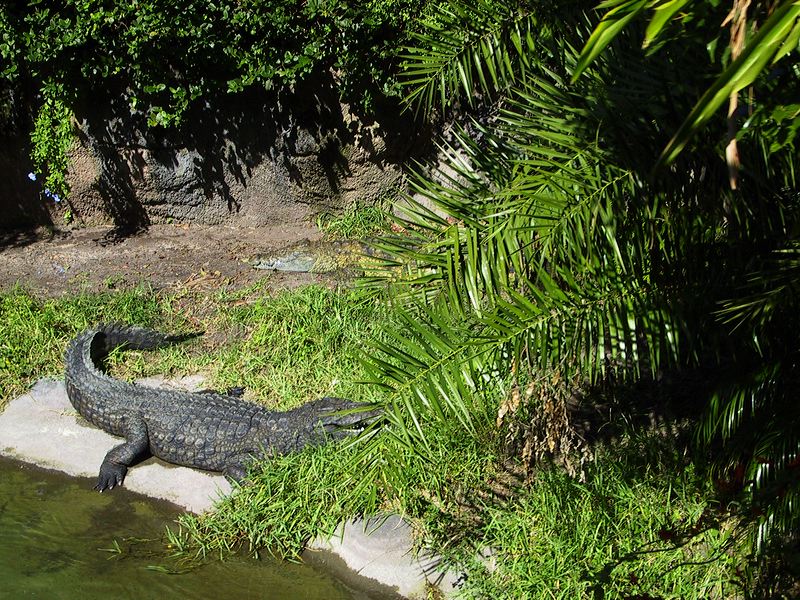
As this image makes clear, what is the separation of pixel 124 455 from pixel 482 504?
2.30 meters

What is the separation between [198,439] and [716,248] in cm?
328

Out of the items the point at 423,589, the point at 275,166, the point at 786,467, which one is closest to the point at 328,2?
the point at 275,166

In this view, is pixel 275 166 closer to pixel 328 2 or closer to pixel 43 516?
pixel 328 2

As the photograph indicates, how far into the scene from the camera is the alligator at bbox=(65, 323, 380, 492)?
4848 mm

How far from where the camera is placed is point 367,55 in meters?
6.61

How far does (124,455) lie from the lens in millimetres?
5012

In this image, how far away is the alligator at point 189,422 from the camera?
4.85 m

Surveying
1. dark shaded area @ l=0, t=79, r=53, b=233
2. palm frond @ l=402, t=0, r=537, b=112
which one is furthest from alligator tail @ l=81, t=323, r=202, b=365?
palm frond @ l=402, t=0, r=537, b=112

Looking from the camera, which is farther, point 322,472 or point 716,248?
point 322,472

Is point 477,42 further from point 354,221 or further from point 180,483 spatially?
point 354,221

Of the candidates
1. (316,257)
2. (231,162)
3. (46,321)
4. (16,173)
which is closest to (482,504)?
(316,257)

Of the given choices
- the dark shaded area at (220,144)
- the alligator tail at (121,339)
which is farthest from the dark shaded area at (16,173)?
the alligator tail at (121,339)

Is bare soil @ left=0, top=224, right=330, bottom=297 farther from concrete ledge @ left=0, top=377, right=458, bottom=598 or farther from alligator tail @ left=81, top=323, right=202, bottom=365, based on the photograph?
concrete ledge @ left=0, top=377, right=458, bottom=598

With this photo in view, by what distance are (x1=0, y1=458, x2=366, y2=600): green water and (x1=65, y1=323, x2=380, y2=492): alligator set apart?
26 cm
